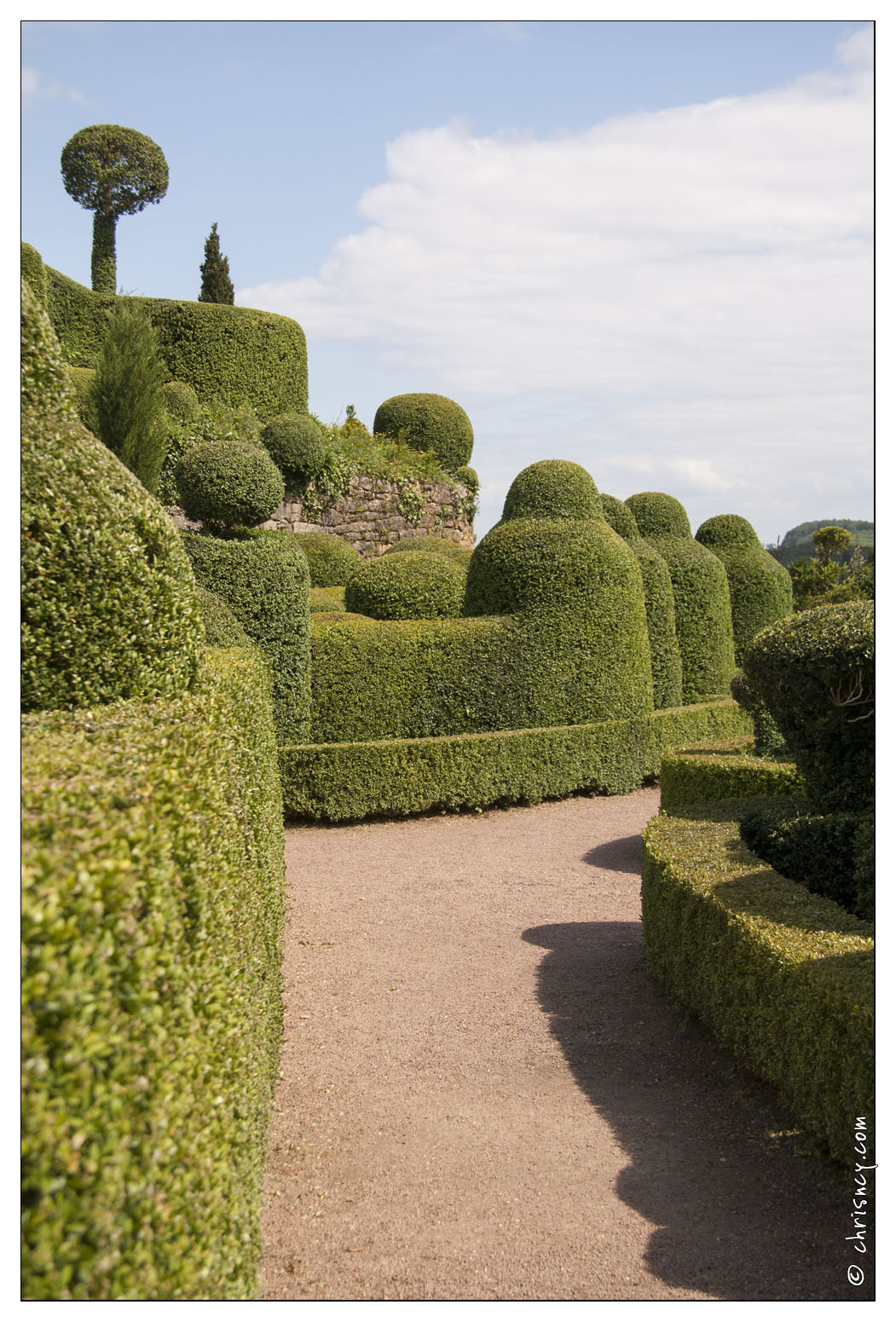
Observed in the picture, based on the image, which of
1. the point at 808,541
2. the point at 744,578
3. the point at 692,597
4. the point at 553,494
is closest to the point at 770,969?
the point at 553,494

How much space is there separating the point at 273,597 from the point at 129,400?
3696 mm

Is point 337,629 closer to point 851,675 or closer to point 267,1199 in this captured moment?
point 851,675

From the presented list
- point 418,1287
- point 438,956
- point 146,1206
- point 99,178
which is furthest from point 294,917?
point 99,178

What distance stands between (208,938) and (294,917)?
484 centimetres

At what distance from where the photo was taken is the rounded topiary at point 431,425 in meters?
24.7

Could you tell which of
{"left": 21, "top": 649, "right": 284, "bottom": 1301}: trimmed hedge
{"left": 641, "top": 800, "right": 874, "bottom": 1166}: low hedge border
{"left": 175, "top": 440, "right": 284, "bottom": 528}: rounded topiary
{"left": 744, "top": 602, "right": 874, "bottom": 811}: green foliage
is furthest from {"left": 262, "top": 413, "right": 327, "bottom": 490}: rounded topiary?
{"left": 21, "top": 649, "right": 284, "bottom": 1301}: trimmed hedge

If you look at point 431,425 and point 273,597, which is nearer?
point 273,597

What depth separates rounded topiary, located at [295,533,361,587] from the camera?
17.2m

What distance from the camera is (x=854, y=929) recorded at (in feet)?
13.0

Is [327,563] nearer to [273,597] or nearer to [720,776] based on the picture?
[273,597]

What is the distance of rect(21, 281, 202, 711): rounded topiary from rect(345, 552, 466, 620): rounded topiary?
911 centimetres

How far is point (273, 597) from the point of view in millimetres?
10172

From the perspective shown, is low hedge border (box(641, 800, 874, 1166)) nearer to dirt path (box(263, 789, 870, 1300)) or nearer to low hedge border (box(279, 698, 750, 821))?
dirt path (box(263, 789, 870, 1300))

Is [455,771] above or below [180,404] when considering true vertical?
below
